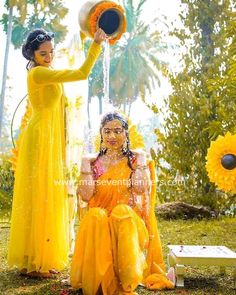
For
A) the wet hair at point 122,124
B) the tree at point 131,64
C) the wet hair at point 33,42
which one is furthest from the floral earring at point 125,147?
the tree at point 131,64

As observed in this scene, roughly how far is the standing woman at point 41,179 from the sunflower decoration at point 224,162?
3.80 ft

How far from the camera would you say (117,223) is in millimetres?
2973

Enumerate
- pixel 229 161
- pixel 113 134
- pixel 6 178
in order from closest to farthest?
pixel 113 134 < pixel 229 161 < pixel 6 178

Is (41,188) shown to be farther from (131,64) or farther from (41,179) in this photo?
(131,64)

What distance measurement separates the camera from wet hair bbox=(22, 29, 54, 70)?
12.1 feet

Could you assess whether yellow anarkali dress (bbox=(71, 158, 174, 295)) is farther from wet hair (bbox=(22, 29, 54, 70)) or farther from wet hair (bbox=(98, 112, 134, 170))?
wet hair (bbox=(22, 29, 54, 70))

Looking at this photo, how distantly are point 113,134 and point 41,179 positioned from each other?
75 centimetres

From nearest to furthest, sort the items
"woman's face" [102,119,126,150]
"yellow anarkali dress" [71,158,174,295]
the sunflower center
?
1. "yellow anarkali dress" [71,158,174,295]
2. "woman's face" [102,119,126,150]
3. the sunflower center

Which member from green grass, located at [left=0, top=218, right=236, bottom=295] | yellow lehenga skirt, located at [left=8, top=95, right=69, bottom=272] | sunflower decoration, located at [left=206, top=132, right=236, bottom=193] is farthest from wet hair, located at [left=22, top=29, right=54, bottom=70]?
green grass, located at [left=0, top=218, right=236, bottom=295]

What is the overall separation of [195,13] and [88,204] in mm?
6526

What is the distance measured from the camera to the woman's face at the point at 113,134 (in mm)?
3259

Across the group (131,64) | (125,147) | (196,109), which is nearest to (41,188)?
(125,147)

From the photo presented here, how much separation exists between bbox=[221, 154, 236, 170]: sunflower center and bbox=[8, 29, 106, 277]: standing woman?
1.22 meters

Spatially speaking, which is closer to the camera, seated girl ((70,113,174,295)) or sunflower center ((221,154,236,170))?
seated girl ((70,113,174,295))
